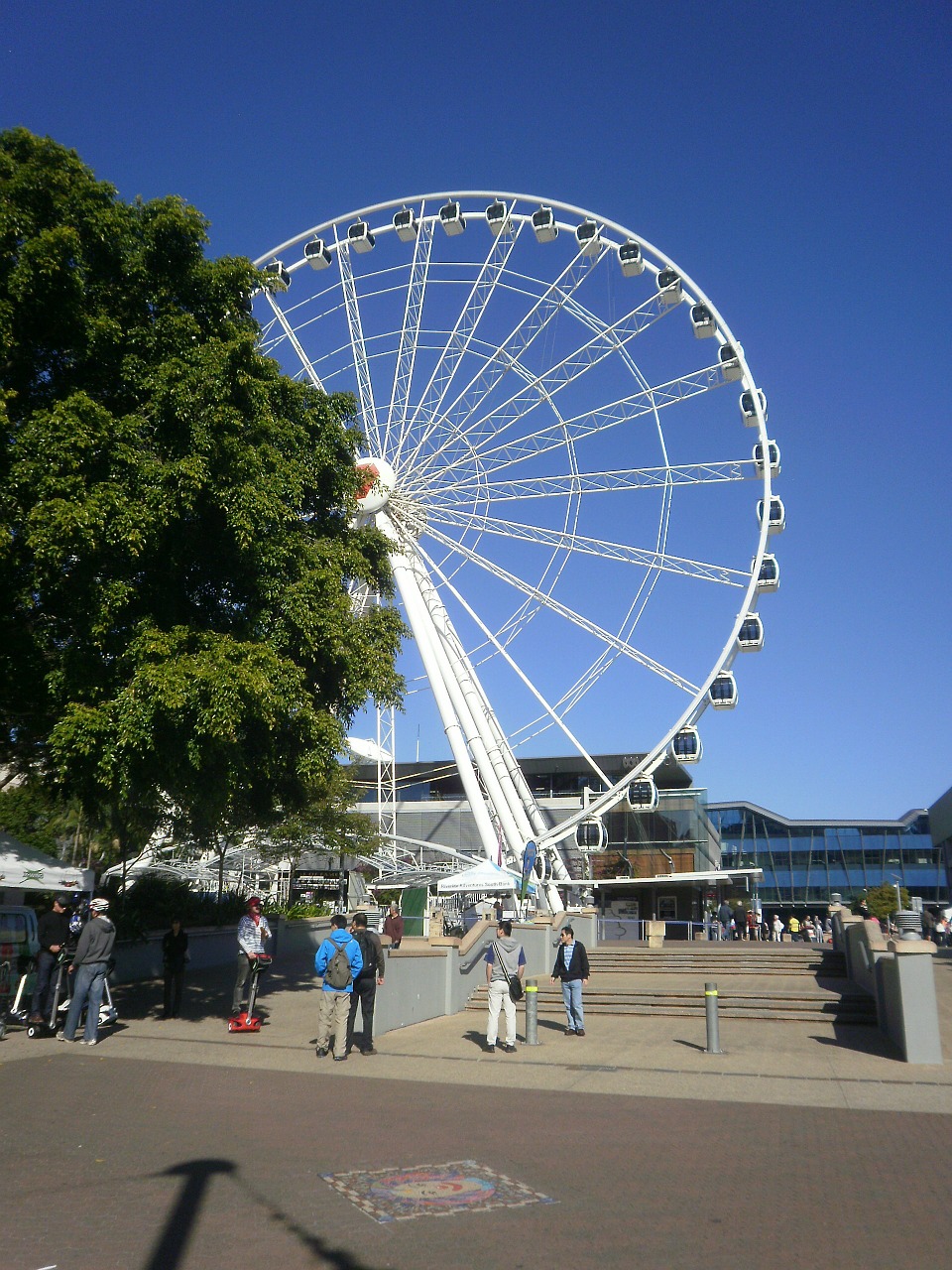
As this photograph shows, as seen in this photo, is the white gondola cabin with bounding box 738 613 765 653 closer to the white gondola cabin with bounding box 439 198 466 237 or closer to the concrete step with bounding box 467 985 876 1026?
the concrete step with bounding box 467 985 876 1026

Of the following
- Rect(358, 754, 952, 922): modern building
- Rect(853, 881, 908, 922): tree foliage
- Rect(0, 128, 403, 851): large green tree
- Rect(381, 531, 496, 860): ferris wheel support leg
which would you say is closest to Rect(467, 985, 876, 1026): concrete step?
Rect(0, 128, 403, 851): large green tree

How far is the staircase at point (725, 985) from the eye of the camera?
53.7 ft

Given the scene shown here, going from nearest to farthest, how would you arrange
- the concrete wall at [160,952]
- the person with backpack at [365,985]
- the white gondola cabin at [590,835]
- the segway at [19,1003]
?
the person with backpack at [365,985] → the segway at [19,1003] → the concrete wall at [160,952] → the white gondola cabin at [590,835]

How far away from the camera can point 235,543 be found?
14.8m

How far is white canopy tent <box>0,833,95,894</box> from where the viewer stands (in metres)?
16.0

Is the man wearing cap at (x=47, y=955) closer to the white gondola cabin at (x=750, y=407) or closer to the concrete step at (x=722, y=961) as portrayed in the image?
the concrete step at (x=722, y=961)

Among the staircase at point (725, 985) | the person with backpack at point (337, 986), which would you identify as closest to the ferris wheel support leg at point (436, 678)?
the staircase at point (725, 985)

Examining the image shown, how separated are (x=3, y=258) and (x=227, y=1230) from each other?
40.5 ft

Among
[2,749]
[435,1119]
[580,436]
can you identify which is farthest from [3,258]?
[580,436]

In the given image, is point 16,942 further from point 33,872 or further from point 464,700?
point 464,700

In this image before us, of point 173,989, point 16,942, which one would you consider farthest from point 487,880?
point 16,942

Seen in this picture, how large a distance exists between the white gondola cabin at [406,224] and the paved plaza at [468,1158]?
24.5 metres

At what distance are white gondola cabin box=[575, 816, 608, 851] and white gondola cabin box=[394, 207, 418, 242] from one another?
1822 centimetres

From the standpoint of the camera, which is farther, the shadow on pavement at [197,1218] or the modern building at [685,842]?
the modern building at [685,842]
